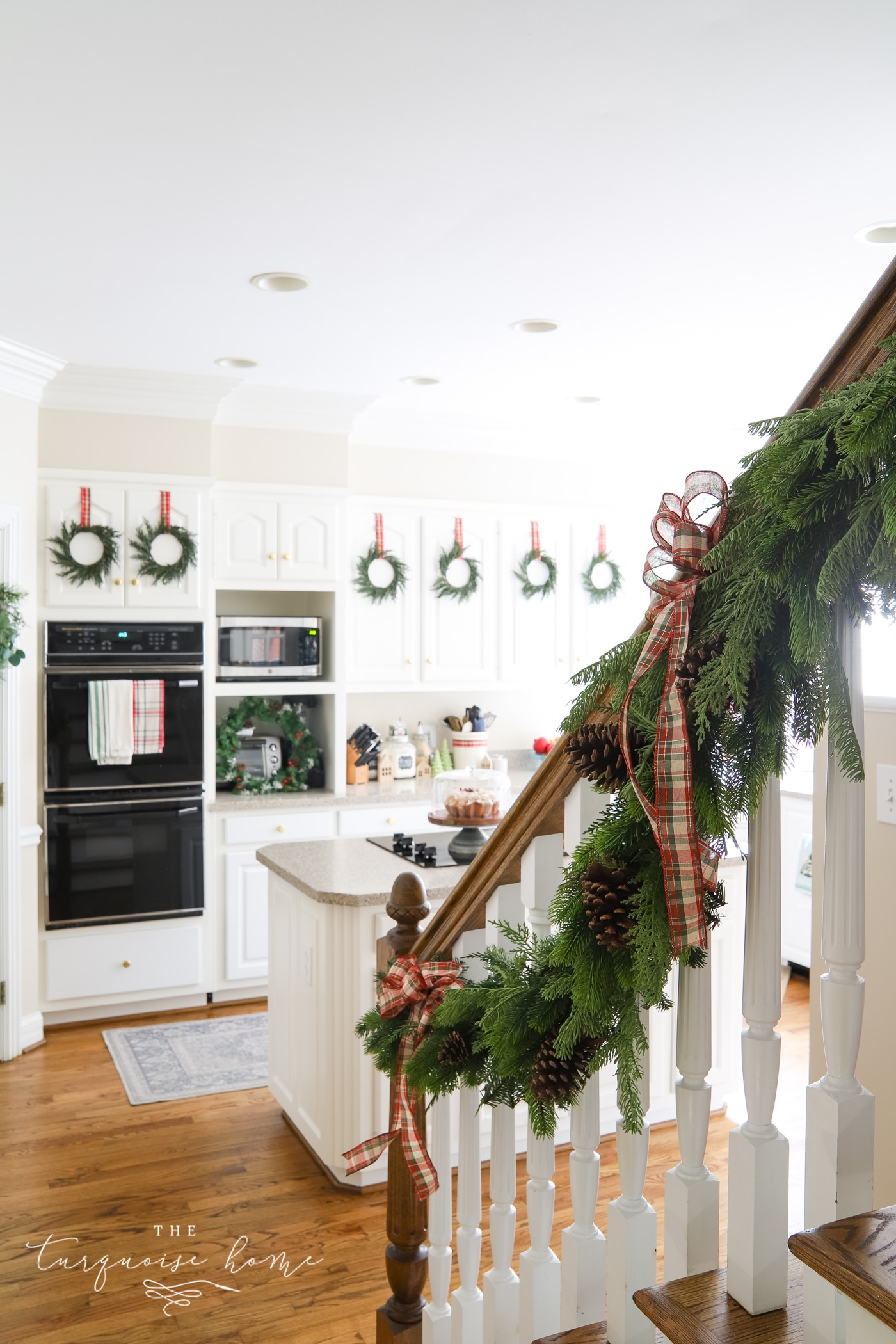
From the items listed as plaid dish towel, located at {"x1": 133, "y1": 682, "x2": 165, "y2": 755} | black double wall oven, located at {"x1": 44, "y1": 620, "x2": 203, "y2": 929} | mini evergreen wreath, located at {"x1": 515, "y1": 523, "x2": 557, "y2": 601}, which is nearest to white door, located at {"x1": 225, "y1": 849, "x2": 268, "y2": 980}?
black double wall oven, located at {"x1": 44, "y1": 620, "x2": 203, "y2": 929}

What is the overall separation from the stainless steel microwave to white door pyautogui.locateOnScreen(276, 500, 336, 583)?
23cm

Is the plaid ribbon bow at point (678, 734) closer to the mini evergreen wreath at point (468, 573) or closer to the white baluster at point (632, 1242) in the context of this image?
the white baluster at point (632, 1242)

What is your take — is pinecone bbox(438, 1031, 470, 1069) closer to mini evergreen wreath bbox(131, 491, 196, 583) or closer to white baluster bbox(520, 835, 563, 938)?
white baluster bbox(520, 835, 563, 938)

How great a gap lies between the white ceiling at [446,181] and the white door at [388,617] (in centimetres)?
110

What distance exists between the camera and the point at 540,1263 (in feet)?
4.29

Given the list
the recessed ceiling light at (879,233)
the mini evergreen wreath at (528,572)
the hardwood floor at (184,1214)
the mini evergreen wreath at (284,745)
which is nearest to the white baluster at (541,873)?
the hardwood floor at (184,1214)

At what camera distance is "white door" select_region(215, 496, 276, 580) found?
4.87 m

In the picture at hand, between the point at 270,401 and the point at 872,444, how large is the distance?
4469 millimetres

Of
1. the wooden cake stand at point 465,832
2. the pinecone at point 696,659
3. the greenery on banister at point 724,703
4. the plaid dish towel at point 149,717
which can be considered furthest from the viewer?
the plaid dish towel at point 149,717

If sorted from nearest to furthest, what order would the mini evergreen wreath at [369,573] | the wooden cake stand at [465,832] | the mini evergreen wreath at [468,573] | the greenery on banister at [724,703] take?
the greenery on banister at [724,703], the wooden cake stand at [465,832], the mini evergreen wreath at [369,573], the mini evergreen wreath at [468,573]

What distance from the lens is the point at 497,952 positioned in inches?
48.6

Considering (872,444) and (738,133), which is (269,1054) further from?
(872,444)

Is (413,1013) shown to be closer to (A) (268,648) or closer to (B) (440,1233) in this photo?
(B) (440,1233)

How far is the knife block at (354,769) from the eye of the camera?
5.37m
